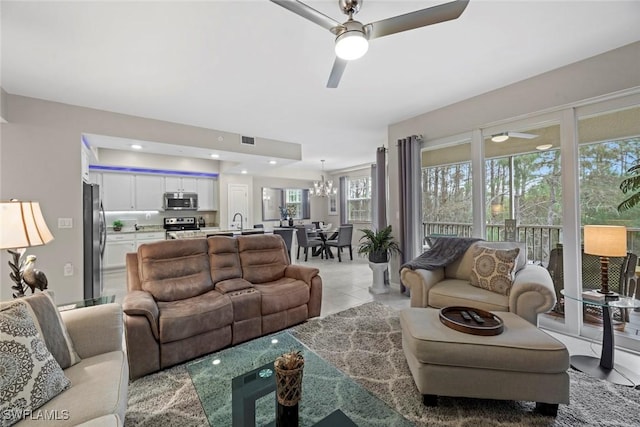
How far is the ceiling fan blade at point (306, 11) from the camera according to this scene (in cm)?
147

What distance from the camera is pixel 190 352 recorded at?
2.29 m

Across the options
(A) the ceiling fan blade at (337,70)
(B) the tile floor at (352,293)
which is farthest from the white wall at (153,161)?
(A) the ceiling fan blade at (337,70)

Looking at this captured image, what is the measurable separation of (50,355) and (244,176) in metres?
6.84

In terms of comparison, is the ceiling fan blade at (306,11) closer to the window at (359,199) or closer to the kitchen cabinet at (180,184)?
the kitchen cabinet at (180,184)

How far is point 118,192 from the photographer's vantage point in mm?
6137

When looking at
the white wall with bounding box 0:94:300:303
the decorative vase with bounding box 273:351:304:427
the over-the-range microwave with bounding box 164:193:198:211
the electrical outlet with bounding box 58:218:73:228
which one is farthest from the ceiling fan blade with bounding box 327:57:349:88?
the over-the-range microwave with bounding box 164:193:198:211

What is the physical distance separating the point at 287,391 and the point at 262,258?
7.26 feet

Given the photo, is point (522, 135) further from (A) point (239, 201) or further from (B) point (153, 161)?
(B) point (153, 161)

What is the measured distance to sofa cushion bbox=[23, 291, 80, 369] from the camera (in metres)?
1.37

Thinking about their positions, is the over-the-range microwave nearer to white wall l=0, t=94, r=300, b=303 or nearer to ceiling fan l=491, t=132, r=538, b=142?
white wall l=0, t=94, r=300, b=303

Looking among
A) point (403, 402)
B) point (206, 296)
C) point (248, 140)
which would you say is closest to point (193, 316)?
point (206, 296)

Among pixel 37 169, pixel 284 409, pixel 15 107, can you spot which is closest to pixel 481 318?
pixel 284 409

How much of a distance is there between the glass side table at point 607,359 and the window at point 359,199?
6.26 m

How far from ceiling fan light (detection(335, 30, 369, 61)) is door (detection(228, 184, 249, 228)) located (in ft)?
20.8
